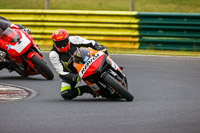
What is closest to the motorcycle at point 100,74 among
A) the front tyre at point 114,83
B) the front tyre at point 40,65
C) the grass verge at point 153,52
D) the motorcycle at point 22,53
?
the front tyre at point 114,83

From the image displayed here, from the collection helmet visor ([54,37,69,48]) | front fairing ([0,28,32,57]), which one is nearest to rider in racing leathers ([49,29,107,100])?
A: helmet visor ([54,37,69,48])

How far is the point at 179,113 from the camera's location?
7395mm

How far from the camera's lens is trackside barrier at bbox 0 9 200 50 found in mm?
15281

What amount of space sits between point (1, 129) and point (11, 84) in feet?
14.4

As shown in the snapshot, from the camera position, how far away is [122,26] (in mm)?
15680

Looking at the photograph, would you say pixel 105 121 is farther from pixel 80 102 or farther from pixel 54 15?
pixel 54 15

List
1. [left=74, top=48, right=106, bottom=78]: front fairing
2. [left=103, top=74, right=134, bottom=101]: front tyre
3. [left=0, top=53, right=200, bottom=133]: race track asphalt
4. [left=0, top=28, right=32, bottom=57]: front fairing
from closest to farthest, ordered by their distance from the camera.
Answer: [left=0, top=53, right=200, bottom=133]: race track asphalt → [left=103, top=74, right=134, bottom=101]: front tyre → [left=74, top=48, right=106, bottom=78]: front fairing → [left=0, top=28, right=32, bottom=57]: front fairing

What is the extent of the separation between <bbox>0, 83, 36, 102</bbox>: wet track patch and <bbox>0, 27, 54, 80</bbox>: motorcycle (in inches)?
29.3

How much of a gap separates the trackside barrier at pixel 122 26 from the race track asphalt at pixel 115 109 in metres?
3.45

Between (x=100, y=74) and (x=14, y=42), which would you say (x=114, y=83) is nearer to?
(x=100, y=74)

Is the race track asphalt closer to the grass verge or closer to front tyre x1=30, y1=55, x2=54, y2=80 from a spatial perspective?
front tyre x1=30, y1=55, x2=54, y2=80

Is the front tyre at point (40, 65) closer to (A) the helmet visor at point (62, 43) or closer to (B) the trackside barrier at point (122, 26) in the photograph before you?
(A) the helmet visor at point (62, 43)

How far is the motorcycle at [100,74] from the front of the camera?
26.7 feet

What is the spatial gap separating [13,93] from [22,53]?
5.05ft
